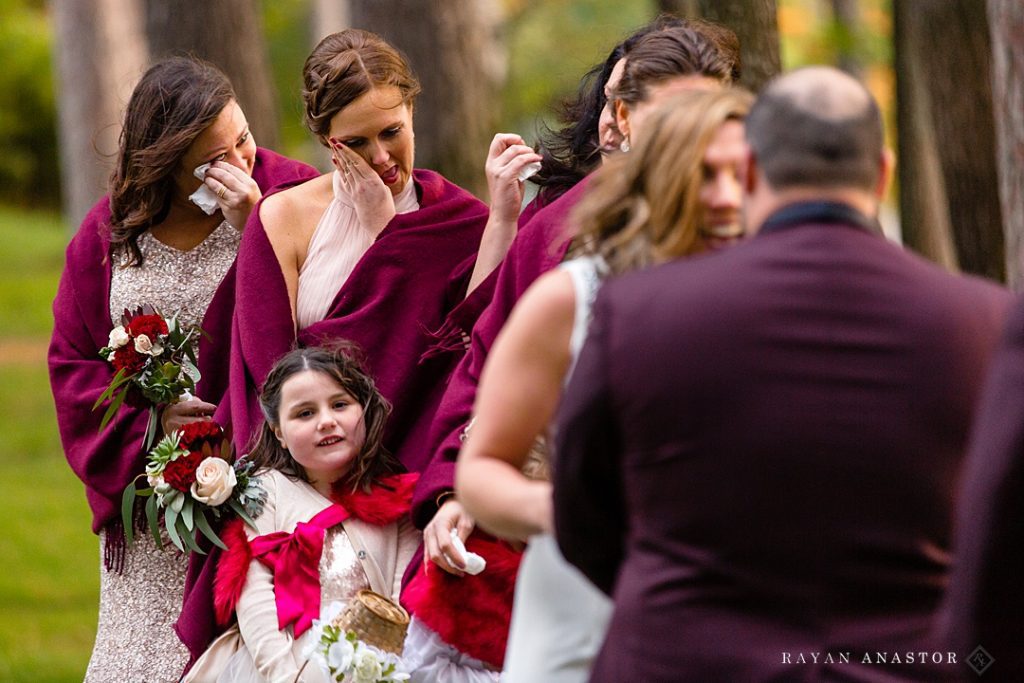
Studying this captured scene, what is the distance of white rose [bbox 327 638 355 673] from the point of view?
3768 mm

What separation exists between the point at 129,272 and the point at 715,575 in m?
3.01

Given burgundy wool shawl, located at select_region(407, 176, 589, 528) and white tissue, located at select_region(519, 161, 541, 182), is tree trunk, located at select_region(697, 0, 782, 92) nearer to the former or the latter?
white tissue, located at select_region(519, 161, 541, 182)

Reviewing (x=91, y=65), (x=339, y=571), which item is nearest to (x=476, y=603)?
(x=339, y=571)

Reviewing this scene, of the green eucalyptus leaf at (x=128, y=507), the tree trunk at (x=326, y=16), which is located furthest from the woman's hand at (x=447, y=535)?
the tree trunk at (x=326, y=16)

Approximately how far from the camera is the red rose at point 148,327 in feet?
14.9

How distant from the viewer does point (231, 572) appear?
162 inches

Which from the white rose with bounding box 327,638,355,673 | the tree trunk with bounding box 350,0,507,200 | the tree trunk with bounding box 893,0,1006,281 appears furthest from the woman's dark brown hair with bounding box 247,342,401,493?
the tree trunk with bounding box 350,0,507,200

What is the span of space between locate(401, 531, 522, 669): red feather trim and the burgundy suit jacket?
1.39m

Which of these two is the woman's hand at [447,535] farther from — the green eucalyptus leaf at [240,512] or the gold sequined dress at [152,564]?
the gold sequined dress at [152,564]

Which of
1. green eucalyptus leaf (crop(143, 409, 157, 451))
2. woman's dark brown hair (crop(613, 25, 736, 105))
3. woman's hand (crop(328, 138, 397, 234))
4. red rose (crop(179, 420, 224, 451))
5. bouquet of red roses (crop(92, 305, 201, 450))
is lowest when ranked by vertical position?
green eucalyptus leaf (crop(143, 409, 157, 451))

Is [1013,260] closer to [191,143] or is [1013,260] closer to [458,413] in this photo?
[458,413]

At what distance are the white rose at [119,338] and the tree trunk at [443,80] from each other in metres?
3.48

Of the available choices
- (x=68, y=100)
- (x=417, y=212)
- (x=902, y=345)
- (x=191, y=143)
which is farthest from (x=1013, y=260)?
(x=68, y=100)

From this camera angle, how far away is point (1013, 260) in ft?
17.2
